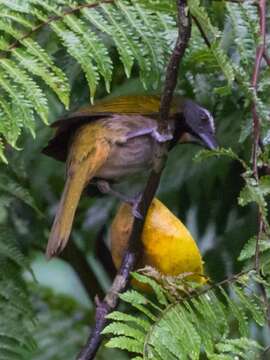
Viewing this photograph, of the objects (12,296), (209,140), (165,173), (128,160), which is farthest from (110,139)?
(12,296)

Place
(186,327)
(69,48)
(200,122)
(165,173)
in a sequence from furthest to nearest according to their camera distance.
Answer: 1. (165,173)
2. (200,122)
3. (69,48)
4. (186,327)

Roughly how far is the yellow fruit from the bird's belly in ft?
2.16

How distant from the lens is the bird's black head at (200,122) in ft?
8.47

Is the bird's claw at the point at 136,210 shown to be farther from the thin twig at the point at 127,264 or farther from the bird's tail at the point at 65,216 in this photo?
the bird's tail at the point at 65,216

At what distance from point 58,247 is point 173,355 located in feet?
1.91

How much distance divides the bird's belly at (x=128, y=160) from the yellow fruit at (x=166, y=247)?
0.66 metres

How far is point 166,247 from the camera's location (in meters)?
2.10

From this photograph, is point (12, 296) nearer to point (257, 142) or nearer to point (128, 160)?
point (128, 160)

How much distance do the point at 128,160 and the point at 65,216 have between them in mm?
373

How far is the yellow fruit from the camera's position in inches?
82.2

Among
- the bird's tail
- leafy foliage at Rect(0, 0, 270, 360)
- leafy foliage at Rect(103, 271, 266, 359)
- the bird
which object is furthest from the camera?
the bird

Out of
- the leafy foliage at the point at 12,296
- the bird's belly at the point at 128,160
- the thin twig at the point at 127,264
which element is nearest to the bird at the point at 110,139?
the bird's belly at the point at 128,160

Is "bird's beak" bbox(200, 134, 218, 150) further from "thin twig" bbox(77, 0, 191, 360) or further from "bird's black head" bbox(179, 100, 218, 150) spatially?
"thin twig" bbox(77, 0, 191, 360)

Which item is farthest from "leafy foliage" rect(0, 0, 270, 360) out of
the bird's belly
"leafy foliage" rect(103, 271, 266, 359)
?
the bird's belly
